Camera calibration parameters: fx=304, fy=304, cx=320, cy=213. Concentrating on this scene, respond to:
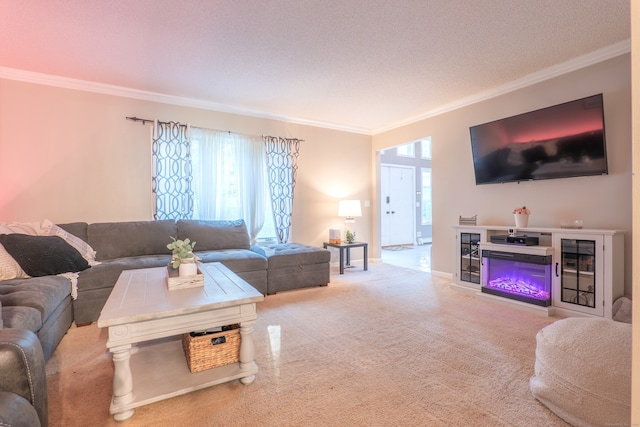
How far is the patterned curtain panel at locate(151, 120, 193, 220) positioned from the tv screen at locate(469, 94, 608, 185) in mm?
3710

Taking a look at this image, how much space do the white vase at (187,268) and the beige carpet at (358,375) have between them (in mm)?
720

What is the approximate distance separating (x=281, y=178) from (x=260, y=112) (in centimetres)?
103

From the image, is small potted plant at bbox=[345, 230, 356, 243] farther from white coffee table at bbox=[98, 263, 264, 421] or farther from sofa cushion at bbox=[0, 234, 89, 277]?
sofa cushion at bbox=[0, 234, 89, 277]

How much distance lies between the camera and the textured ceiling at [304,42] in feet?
7.27

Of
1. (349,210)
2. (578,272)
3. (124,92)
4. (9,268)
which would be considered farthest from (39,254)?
Answer: (578,272)

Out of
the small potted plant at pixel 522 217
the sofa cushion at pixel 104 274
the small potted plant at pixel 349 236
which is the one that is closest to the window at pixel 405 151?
the small potted plant at pixel 349 236

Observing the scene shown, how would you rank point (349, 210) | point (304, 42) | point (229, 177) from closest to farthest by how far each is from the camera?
point (304, 42), point (229, 177), point (349, 210)

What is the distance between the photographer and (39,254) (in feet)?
8.15

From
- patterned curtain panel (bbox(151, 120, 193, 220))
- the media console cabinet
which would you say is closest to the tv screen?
the media console cabinet

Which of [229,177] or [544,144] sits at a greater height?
[544,144]

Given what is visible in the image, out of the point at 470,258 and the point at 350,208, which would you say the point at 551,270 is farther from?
the point at 350,208

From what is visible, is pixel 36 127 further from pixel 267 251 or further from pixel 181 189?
pixel 267 251

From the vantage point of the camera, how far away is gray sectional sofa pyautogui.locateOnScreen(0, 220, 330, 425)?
198cm

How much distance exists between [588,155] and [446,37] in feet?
5.88
